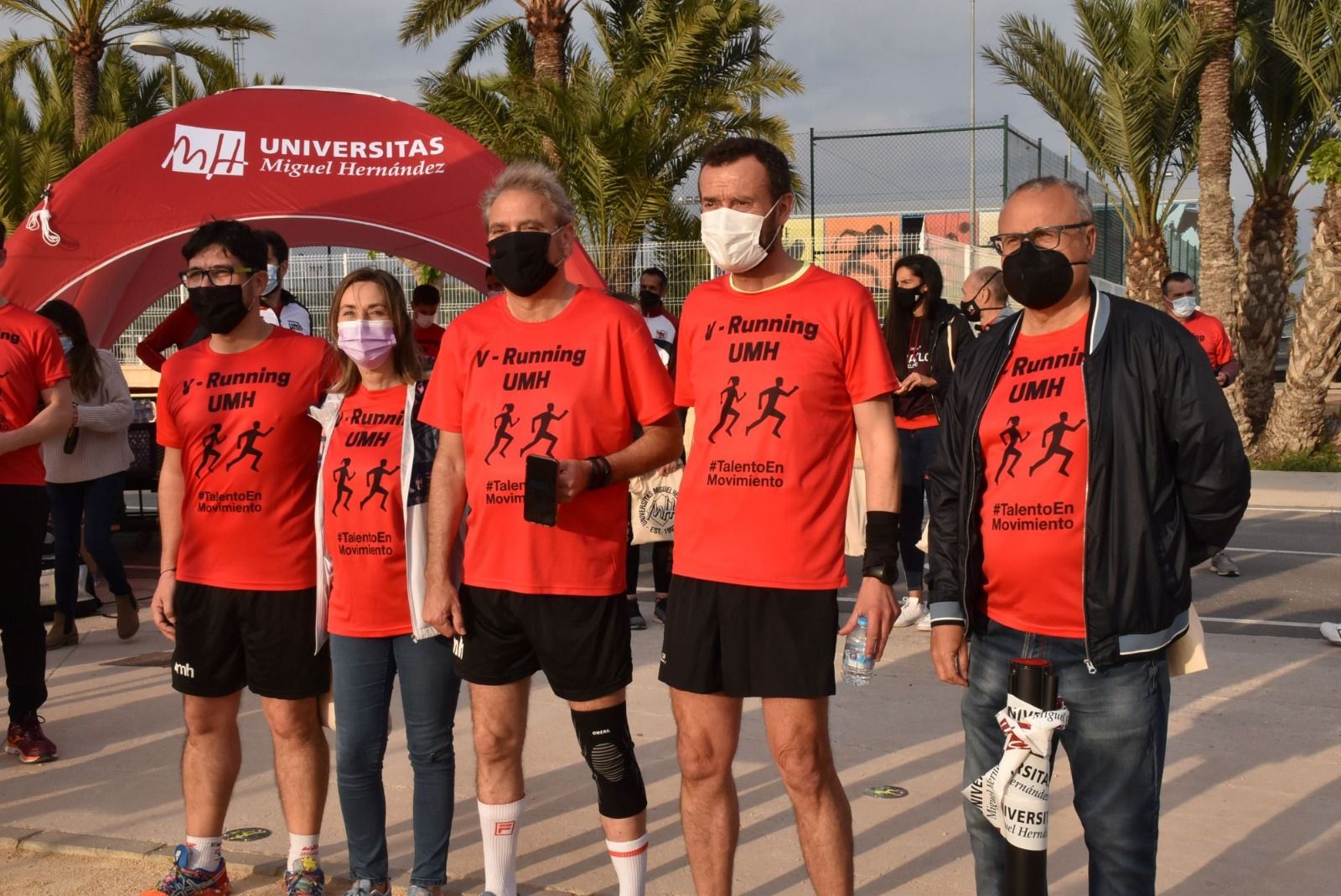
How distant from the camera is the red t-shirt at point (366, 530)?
158 inches

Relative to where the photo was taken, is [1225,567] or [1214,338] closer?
[1214,338]

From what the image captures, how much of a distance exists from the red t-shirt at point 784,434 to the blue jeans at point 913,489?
14.1ft

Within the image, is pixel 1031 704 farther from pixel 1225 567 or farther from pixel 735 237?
pixel 1225 567

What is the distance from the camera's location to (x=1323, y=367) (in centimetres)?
1806

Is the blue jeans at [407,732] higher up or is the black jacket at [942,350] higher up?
the black jacket at [942,350]

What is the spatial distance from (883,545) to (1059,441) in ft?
1.90

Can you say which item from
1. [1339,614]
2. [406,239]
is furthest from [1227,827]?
[406,239]

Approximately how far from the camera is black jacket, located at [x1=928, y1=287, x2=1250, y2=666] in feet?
9.98

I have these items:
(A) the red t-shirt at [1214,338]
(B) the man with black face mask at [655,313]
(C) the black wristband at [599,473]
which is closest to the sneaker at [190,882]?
(C) the black wristband at [599,473]

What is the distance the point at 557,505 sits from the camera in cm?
361

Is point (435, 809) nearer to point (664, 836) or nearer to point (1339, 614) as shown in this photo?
point (664, 836)

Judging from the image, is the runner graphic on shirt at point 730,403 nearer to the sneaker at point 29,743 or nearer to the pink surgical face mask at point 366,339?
the pink surgical face mask at point 366,339

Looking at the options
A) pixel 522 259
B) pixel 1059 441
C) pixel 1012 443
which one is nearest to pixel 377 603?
pixel 522 259

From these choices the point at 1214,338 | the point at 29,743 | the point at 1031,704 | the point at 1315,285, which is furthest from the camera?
the point at 1315,285
